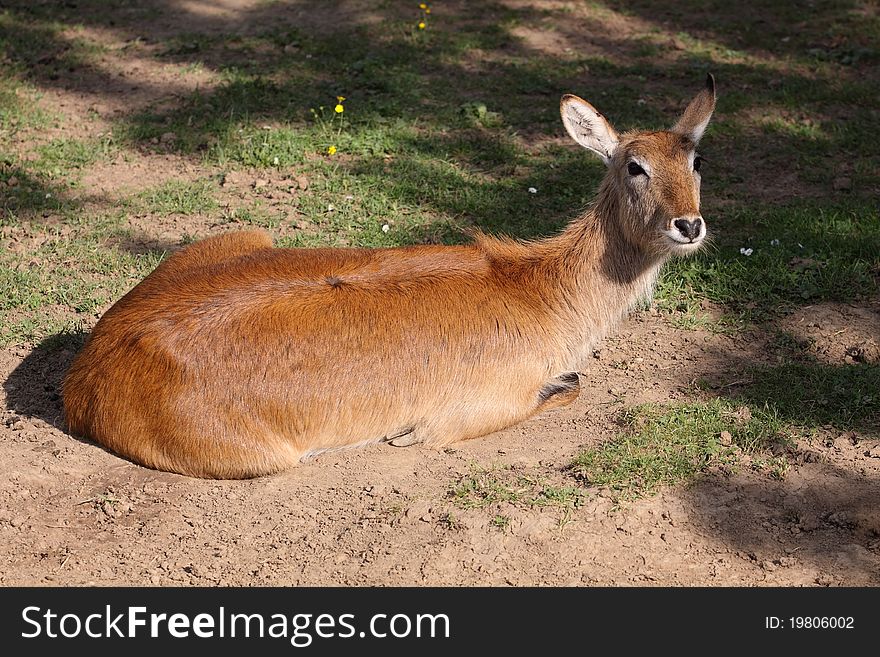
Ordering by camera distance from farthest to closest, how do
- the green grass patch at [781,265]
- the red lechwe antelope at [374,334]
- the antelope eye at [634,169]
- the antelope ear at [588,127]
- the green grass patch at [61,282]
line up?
the green grass patch at [781,265], the green grass patch at [61,282], the antelope ear at [588,127], the antelope eye at [634,169], the red lechwe antelope at [374,334]

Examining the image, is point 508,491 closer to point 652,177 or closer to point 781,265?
point 652,177

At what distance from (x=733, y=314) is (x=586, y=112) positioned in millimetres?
1655

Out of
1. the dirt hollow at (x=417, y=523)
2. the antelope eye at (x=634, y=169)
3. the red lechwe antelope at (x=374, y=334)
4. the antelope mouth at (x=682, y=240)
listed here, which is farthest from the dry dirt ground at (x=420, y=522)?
the antelope eye at (x=634, y=169)

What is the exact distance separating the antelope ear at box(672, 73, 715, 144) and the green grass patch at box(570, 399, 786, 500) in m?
Answer: 1.52

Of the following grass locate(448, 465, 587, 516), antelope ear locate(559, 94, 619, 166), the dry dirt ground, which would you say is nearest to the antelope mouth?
antelope ear locate(559, 94, 619, 166)

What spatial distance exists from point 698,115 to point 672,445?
1.93 m

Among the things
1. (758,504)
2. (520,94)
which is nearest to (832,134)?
(520,94)

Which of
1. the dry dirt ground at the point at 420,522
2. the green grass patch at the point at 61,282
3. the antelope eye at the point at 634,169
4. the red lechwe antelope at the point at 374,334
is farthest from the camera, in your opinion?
the green grass patch at the point at 61,282

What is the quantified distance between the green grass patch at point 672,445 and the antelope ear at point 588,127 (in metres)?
1.47

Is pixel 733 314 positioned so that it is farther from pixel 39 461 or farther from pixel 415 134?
pixel 39 461

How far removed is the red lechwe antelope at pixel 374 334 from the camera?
16.1 ft

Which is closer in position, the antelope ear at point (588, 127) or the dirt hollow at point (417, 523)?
the dirt hollow at point (417, 523)

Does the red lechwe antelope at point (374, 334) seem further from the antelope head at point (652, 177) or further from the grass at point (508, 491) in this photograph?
the grass at point (508, 491)

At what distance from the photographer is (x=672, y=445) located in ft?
17.0
